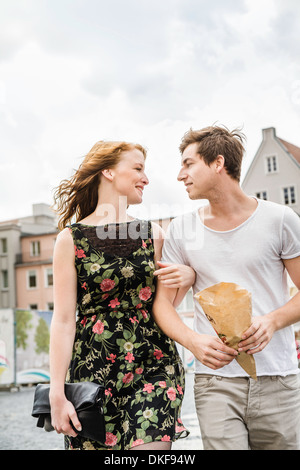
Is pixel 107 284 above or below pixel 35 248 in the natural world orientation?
below

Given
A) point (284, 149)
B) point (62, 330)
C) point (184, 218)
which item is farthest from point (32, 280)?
point (62, 330)

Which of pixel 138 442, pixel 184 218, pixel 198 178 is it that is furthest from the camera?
pixel 184 218

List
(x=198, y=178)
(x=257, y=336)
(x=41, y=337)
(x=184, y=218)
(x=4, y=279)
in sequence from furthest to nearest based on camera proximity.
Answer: (x=4, y=279) < (x=41, y=337) < (x=184, y=218) < (x=198, y=178) < (x=257, y=336)

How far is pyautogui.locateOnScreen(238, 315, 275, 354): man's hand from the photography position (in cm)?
279

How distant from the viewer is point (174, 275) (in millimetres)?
3025

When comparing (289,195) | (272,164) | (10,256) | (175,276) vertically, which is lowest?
(175,276)

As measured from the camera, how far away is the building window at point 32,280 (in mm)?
52812

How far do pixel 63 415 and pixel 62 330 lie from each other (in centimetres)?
39

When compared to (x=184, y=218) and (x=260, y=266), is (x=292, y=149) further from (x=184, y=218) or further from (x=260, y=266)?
(x=260, y=266)

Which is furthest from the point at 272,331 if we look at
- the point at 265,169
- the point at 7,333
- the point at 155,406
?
the point at 265,169

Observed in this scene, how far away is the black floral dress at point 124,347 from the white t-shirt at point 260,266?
21 centimetres

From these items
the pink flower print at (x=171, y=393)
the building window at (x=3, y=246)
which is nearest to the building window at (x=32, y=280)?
the building window at (x=3, y=246)

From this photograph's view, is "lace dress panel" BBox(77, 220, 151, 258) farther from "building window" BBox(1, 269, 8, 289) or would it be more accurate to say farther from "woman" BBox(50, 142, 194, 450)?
"building window" BBox(1, 269, 8, 289)

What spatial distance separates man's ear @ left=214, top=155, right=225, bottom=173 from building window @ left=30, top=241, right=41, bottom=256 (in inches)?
1986
